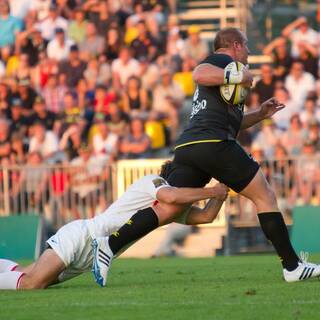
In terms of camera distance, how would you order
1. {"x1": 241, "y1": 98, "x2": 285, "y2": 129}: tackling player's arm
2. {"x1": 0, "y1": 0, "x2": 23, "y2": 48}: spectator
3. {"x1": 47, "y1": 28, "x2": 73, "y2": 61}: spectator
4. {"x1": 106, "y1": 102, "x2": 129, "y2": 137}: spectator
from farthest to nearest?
{"x1": 0, "y1": 0, "x2": 23, "y2": 48}: spectator
{"x1": 47, "y1": 28, "x2": 73, "y2": 61}: spectator
{"x1": 106, "y1": 102, "x2": 129, "y2": 137}: spectator
{"x1": 241, "y1": 98, "x2": 285, "y2": 129}: tackling player's arm

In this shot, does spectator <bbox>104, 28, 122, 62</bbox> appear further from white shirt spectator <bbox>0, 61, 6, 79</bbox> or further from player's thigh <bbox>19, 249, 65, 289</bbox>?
player's thigh <bbox>19, 249, 65, 289</bbox>

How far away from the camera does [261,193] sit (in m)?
10.6

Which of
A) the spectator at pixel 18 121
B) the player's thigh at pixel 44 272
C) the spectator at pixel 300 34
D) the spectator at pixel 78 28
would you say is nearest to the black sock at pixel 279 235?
the player's thigh at pixel 44 272

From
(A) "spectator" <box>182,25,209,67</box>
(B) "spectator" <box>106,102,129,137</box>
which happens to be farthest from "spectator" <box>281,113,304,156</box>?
(A) "spectator" <box>182,25,209,67</box>

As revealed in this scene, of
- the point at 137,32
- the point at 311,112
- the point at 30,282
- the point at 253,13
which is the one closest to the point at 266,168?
the point at 311,112

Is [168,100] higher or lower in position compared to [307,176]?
higher

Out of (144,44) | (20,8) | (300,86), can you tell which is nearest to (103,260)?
(300,86)

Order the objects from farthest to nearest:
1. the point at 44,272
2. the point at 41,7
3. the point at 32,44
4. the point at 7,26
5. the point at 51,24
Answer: the point at 41,7
the point at 7,26
the point at 51,24
the point at 32,44
the point at 44,272

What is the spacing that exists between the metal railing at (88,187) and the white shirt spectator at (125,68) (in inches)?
126

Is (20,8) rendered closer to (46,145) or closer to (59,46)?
(59,46)

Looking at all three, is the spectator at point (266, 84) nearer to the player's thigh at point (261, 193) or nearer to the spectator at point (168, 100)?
the spectator at point (168, 100)

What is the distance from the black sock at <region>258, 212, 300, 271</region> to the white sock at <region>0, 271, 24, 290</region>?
2191 millimetres

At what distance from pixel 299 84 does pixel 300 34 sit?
1.68 m

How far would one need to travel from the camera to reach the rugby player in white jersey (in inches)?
411
